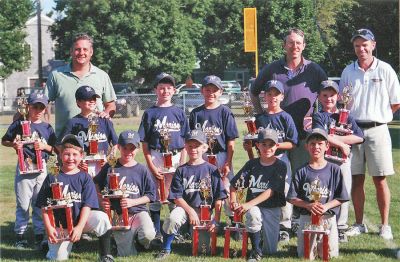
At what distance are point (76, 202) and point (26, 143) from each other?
1.02 metres

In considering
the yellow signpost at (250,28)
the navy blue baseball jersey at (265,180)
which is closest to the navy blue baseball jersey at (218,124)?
the navy blue baseball jersey at (265,180)

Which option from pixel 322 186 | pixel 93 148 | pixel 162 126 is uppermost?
pixel 162 126

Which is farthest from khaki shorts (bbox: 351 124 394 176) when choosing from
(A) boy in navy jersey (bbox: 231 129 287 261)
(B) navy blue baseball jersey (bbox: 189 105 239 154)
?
(B) navy blue baseball jersey (bbox: 189 105 239 154)

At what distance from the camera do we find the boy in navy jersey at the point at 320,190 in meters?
5.65

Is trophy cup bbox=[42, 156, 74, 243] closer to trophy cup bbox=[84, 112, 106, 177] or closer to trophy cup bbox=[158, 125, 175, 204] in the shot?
trophy cup bbox=[84, 112, 106, 177]

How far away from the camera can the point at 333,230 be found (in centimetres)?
568

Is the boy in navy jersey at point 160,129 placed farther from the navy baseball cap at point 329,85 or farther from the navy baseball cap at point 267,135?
the navy baseball cap at point 329,85

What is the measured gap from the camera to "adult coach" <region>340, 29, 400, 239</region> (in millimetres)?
6230

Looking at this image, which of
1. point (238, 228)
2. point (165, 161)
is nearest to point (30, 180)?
point (165, 161)

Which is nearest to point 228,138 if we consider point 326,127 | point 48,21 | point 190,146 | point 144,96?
point 190,146

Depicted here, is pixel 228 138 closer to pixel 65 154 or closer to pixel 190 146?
pixel 190 146

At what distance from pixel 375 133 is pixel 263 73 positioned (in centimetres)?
139

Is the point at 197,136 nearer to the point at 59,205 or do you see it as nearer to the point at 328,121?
the point at 328,121

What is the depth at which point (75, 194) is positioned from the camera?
5621mm
